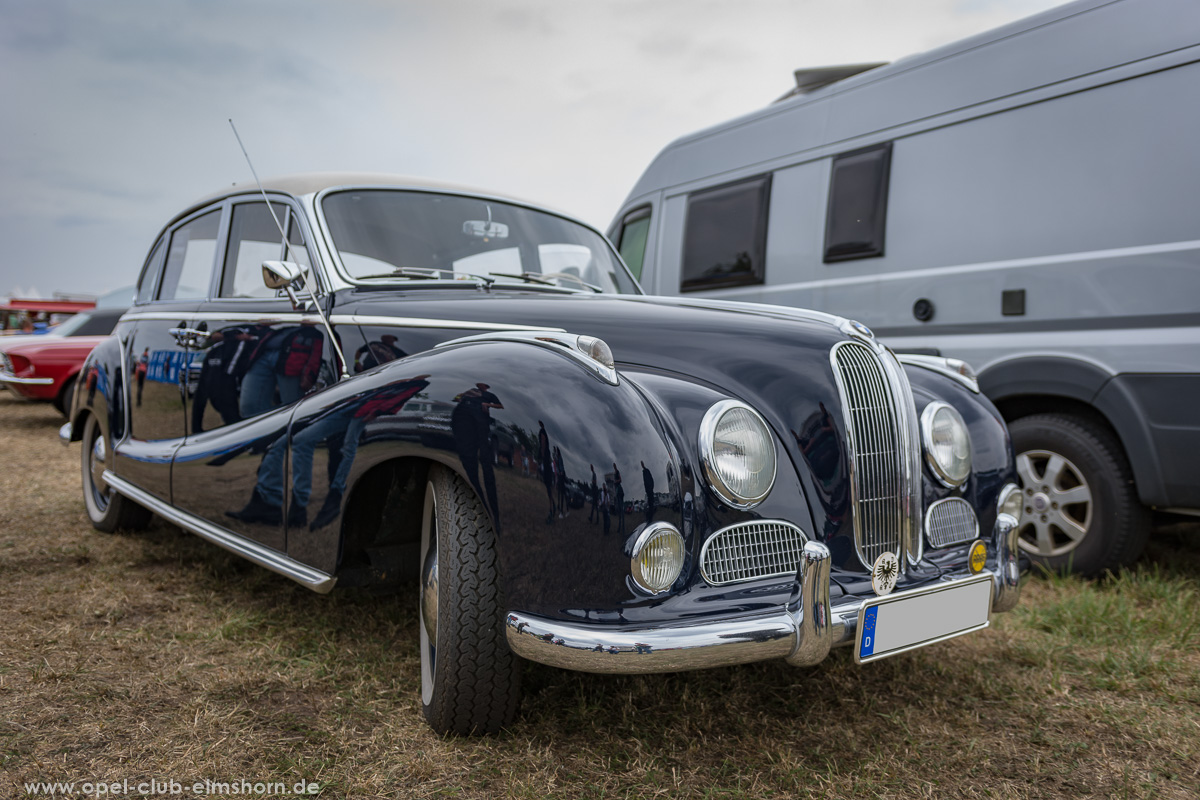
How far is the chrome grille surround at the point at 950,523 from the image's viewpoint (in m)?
2.39

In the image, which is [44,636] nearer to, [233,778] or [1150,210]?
[233,778]

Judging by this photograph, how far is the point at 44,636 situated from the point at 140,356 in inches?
61.9

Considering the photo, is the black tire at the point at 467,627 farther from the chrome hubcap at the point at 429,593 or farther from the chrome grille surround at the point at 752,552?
the chrome grille surround at the point at 752,552

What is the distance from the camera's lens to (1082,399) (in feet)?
12.2

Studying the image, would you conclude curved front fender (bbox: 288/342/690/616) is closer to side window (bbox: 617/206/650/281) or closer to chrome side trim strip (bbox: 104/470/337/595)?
chrome side trim strip (bbox: 104/470/337/595)

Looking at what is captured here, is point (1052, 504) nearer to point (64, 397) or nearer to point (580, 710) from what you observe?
point (580, 710)

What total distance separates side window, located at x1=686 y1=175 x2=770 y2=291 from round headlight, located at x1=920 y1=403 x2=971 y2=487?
103 inches

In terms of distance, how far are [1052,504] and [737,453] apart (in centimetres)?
263

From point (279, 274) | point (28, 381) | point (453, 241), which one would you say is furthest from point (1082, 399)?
point (28, 381)

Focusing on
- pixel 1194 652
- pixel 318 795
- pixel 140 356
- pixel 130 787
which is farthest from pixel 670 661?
pixel 140 356

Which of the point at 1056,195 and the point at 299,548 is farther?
the point at 1056,195

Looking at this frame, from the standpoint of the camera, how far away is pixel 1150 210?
11.3 feet

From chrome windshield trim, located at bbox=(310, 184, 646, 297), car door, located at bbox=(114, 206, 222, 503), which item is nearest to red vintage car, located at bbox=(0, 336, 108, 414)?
car door, located at bbox=(114, 206, 222, 503)

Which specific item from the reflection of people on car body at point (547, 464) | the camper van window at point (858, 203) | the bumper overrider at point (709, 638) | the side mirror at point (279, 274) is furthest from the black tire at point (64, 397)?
the bumper overrider at point (709, 638)
